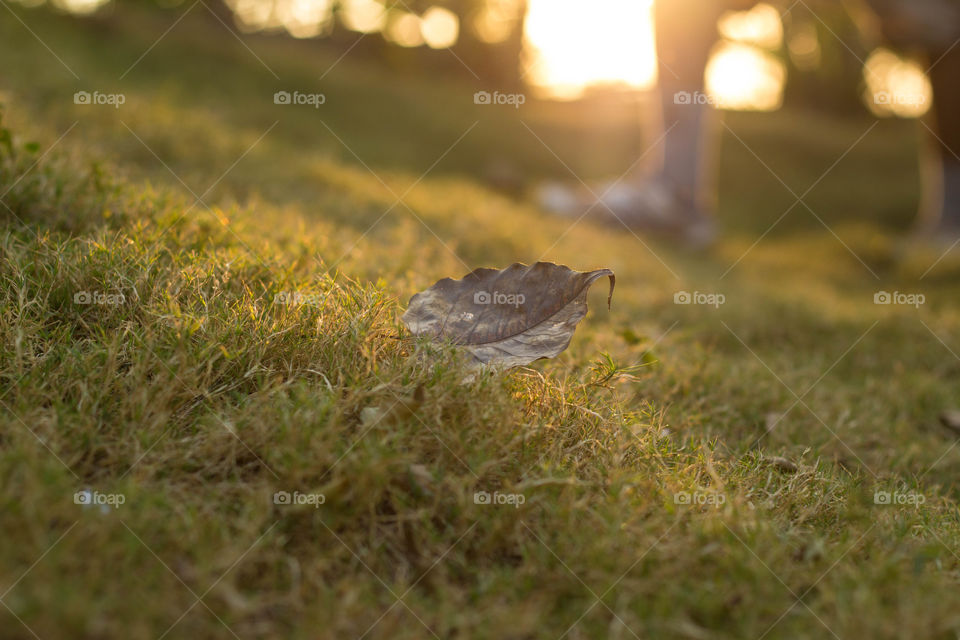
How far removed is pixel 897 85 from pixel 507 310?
15.8 metres

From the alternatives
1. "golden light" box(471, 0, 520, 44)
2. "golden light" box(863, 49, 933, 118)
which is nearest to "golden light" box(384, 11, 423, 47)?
"golden light" box(471, 0, 520, 44)

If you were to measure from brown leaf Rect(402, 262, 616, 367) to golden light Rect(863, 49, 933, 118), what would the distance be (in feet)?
14.7

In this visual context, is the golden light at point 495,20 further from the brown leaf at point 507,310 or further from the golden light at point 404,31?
the brown leaf at point 507,310

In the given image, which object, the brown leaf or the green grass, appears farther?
the brown leaf

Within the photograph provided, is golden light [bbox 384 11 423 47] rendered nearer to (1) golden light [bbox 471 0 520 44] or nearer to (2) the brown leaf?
(1) golden light [bbox 471 0 520 44]

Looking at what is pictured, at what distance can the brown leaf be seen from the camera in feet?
5.77

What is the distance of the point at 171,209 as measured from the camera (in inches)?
99.6

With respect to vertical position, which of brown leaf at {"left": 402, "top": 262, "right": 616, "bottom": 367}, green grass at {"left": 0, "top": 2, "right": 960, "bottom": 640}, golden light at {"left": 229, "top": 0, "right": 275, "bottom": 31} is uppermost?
golden light at {"left": 229, "top": 0, "right": 275, "bottom": 31}

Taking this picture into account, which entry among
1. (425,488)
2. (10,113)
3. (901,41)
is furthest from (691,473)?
(901,41)

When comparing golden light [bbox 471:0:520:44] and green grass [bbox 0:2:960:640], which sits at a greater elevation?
golden light [bbox 471:0:520:44]

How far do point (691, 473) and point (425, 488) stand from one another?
2.37ft

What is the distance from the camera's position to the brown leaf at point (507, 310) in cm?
176

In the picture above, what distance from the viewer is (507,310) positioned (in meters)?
1.85

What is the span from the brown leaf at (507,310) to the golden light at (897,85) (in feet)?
14.7
